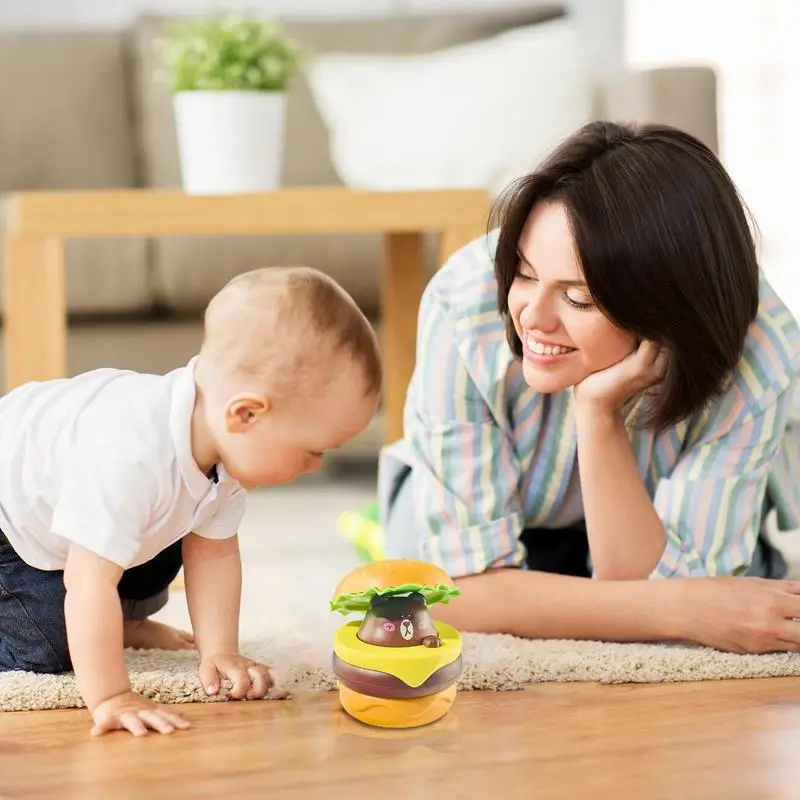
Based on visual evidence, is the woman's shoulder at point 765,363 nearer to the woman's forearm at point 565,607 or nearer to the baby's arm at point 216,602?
the woman's forearm at point 565,607

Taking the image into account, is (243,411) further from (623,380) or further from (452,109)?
(452,109)

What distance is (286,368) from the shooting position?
112cm

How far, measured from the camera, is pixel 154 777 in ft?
3.44

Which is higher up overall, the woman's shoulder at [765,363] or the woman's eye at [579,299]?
the woman's eye at [579,299]

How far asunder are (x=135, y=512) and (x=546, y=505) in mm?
544

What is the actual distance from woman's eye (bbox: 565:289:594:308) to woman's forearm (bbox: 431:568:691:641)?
30cm

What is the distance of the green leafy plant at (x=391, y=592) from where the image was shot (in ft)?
3.73

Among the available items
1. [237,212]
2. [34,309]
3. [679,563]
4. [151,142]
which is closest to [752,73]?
[151,142]

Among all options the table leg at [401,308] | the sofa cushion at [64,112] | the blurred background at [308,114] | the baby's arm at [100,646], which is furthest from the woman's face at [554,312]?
the sofa cushion at [64,112]

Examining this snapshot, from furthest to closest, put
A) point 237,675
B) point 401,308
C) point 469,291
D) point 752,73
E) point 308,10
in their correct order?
point 752,73
point 308,10
point 401,308
point 469,291
point 237,675

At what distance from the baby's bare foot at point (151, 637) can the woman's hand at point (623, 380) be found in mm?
493

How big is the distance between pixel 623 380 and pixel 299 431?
38 cm

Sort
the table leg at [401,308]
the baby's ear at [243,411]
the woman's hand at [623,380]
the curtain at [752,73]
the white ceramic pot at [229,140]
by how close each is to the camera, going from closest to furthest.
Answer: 1. the baby's ear at [243,411]
2. the woman's hand at [623,380]
3. the white ceramic pot at [229,140]
4. the table leg at [401,308]
5. the curtain at [752,73]

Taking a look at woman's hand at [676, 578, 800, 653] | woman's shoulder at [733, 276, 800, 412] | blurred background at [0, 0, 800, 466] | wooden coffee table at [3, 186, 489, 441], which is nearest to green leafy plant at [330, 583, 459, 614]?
woman's hand at [676, 578, 800, 653]
